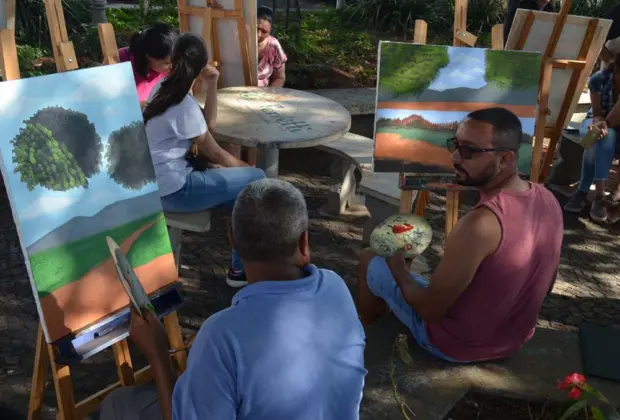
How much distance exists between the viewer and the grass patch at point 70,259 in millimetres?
2129

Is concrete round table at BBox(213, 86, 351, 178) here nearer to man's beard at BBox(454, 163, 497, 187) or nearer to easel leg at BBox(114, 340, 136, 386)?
man's beard at BBox(454, 163, 497, 187)

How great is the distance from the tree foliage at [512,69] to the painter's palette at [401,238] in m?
0.88

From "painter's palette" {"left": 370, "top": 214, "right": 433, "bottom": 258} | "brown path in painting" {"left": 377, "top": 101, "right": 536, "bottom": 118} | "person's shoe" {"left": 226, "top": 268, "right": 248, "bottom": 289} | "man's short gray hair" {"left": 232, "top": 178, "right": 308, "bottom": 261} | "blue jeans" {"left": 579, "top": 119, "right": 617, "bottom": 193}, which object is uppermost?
"man's short gray hair" {"left": 232, "top": 178, "right": 308, "bottom": 261}

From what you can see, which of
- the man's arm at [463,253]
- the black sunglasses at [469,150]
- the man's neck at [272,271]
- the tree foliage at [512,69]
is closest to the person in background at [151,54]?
the tree foliage at [512,69]

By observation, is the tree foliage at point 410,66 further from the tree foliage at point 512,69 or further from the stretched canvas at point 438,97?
the tree foliage at point 512,69

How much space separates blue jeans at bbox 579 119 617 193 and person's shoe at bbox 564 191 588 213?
0.04 m

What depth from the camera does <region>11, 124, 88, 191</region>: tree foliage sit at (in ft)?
6.79

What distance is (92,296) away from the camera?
228 centimetres

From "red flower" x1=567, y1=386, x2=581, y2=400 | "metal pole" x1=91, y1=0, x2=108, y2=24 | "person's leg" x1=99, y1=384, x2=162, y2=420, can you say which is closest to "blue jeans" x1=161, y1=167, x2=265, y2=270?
"person's leg" x1=99, y1=384, x2=162, y2=420

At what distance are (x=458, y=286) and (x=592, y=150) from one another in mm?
3098

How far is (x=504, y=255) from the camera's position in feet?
7.30

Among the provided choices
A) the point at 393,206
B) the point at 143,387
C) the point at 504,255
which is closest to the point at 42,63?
the point at 393,206

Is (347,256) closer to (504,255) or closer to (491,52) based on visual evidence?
(491,52)

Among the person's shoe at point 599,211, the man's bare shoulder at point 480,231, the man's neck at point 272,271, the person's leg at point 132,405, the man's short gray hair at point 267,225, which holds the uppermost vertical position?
the man's short gray hair at point 267,225
